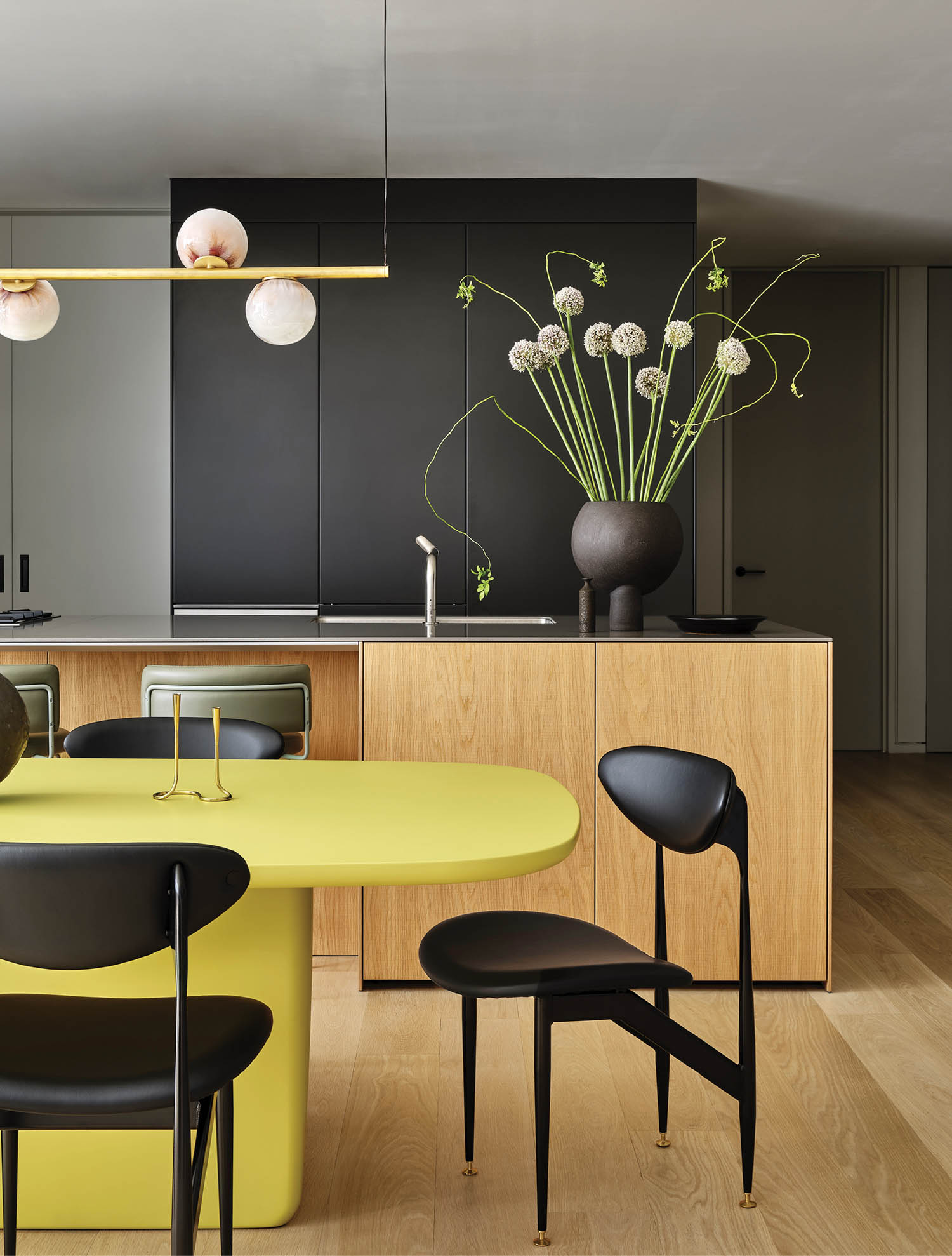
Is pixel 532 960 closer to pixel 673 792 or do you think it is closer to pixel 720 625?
pixel 673 792

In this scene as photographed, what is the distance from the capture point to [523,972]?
173 cm

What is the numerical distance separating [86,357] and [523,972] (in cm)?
451

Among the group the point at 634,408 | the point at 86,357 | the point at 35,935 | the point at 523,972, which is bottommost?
the point at 523,972

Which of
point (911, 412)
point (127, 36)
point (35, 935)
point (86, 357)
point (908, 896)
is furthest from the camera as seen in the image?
point (911, 412)

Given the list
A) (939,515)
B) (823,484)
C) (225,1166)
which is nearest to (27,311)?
(225,1166)

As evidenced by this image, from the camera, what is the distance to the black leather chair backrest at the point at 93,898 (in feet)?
3.98

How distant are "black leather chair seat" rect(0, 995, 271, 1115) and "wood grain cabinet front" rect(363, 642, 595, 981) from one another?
1.30 meters

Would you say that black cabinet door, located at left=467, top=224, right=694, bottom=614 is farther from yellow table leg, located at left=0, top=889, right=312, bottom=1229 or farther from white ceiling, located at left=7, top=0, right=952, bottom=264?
yellow table leg, located at left=0, top=889, right=312, bottom=1229

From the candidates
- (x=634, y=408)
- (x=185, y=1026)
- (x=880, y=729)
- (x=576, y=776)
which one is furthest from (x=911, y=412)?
(x=185, y=1026)

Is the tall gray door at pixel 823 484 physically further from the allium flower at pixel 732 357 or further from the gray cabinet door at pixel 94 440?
the allium flower at pixel 732 357

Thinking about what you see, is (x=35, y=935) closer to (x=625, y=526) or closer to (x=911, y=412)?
(x=625, y=526)

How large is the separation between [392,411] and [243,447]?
70cm

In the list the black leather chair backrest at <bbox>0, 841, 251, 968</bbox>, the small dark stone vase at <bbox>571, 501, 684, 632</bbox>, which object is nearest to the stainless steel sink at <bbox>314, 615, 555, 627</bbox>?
the small dark stone vase at <bbox>571, 501, 684, 632</bbox>

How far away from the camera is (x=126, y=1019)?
1571 mm
